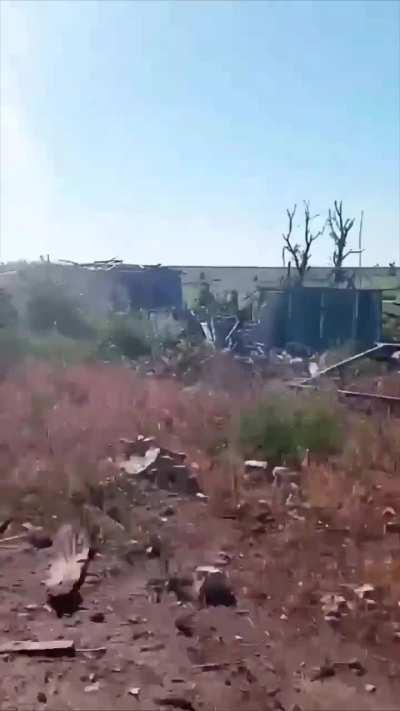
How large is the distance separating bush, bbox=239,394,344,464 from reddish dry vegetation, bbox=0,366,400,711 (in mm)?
222

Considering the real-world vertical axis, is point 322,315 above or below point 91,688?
above

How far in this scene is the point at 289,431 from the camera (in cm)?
1016

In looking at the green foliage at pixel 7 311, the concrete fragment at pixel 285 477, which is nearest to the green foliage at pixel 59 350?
the green foliage at pixel 7 311

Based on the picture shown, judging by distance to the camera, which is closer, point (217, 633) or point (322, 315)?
point (217, 633)

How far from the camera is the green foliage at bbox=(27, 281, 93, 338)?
25.2 metres

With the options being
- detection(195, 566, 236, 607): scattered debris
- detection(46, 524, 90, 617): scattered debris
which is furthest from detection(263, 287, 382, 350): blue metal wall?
detection(195, 566, 236, 607): scattered debris

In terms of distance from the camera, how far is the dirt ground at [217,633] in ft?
14.1

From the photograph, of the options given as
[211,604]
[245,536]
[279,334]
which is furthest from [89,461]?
[279,334]

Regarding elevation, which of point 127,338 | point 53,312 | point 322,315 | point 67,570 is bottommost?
point 67,570

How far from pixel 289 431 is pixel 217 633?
5.22m

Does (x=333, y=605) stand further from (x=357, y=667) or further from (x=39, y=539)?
(x=39, y=539)

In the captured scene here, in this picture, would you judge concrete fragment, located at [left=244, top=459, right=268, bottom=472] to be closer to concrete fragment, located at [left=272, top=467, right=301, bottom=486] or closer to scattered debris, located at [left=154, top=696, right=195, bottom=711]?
concrete fragment, located at [left=272, top=467, right=301, bottom=486]

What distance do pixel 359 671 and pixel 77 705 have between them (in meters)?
1.53

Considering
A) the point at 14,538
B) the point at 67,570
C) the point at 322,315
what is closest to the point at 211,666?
the point at 67,570
